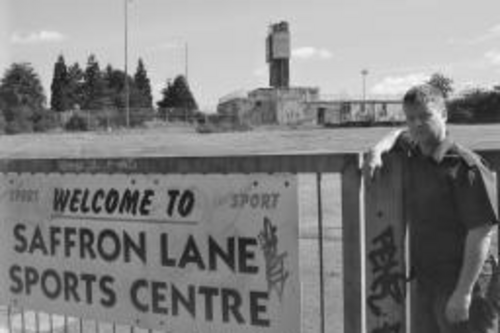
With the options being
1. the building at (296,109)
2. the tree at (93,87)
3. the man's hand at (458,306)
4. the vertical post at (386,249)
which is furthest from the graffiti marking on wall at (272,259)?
the tree at (93,87)

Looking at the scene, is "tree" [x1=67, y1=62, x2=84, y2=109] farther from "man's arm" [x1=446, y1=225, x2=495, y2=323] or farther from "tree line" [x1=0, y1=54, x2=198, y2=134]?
"man's arm" [x1=446, y1=225, x2=495, y2=323]

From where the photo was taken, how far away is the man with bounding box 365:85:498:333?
13.7ft

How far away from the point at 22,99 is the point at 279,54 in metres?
79.2

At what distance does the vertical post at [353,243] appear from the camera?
4.63m

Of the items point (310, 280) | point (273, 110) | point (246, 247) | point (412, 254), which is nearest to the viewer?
point (412, 254)

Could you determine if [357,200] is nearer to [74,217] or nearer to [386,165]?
[386,165]

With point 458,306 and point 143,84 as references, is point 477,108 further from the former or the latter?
point 458,306

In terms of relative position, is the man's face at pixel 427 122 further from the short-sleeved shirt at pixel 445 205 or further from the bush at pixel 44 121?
the bush at pixel 44 121

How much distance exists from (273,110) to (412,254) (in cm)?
13301

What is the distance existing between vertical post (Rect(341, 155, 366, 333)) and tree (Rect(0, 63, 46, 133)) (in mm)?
80617

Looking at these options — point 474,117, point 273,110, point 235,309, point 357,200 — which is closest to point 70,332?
point 235,309

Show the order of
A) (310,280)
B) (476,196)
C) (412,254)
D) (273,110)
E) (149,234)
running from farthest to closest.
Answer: (273,110)
(310,280)
(149,234)
(412,254)
(476,196)

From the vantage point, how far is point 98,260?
18.7 ft

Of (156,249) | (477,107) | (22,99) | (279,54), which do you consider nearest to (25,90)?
(22,99)
